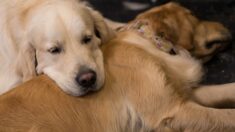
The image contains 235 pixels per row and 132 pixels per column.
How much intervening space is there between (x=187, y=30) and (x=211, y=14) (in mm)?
545

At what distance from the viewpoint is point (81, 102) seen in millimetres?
1626

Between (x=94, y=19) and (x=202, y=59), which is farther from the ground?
(x=94, y=19)

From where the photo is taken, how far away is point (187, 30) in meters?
1.88

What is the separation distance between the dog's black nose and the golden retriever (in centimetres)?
40

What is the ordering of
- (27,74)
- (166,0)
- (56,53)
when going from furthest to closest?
(166,0)
(27,74)
(56,53)

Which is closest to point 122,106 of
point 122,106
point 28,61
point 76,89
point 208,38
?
point 122,106

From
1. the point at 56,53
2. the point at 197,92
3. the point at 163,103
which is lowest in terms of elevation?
the point at 197,92

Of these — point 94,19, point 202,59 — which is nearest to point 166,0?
point 202,59

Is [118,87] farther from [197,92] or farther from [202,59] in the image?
[202,59]

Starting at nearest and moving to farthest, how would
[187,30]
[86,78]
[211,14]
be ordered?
[86,78], [187,30], [211,14]

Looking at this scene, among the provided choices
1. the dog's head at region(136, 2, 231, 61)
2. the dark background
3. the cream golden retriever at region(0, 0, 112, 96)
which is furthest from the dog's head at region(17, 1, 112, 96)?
the dark background

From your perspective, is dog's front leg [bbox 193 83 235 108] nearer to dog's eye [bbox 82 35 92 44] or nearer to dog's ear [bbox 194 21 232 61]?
dog's ear [bbox 194 21 232 61]

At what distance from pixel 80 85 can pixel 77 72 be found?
5 cm

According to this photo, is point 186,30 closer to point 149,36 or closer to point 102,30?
point 149,36
